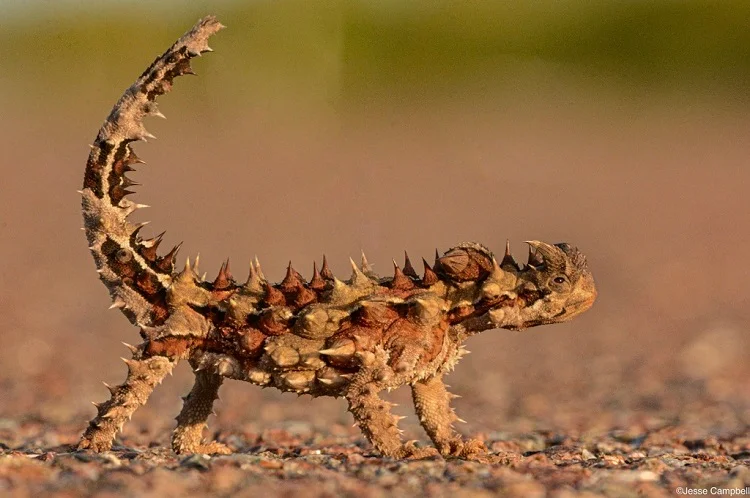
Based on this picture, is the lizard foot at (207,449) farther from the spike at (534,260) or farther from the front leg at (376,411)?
the spike at (534,260)

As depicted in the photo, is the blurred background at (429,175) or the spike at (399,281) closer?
the spike at (399,281)

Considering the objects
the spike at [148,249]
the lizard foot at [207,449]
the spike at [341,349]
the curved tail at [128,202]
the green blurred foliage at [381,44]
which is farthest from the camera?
the green blurred foliage at [381,44]

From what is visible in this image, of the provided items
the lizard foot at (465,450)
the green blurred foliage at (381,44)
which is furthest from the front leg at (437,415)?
the green blurred foliage at (381,44)

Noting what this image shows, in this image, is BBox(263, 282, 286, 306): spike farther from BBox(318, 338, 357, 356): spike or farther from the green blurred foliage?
the green blurred foliage

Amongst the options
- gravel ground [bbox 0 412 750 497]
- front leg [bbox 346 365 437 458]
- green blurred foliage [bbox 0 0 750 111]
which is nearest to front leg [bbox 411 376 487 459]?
gravel ground [bbox 0 412 750 497]

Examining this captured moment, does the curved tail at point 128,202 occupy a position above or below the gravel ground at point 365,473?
above

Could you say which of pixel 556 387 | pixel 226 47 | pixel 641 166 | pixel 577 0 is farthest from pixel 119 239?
pixel 577 0

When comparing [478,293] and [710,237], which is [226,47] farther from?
[478,293]
